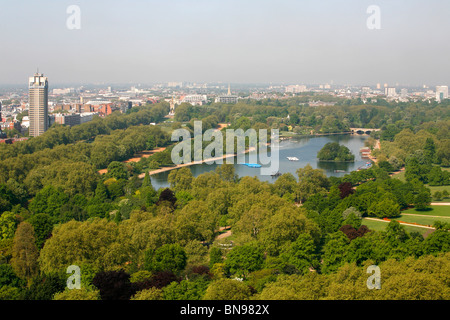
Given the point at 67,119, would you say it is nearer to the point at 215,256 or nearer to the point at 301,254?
the point at 215,256

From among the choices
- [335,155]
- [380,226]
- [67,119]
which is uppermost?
[67,119]

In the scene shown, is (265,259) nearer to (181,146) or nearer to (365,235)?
(365,235)

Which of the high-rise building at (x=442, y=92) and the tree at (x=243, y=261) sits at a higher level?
the high-rise building at (x=442, y=92)

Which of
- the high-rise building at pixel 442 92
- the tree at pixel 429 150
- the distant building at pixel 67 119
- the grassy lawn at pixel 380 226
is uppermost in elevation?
the high-rise building at pixel 442 92

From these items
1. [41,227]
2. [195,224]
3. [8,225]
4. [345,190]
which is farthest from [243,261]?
[345,190]

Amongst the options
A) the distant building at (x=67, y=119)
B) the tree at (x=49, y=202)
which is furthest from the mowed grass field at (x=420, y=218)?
the distant building at (x=67, y=119)

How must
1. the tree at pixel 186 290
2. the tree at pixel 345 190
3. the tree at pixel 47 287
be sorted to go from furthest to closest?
the tree at pixel 345 190 < the tree at pixel 47 287 < the tree at pixel 186 290

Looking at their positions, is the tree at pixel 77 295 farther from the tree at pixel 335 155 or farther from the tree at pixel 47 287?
the tree at pixel 335 155
